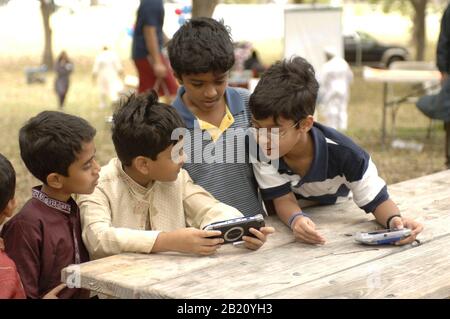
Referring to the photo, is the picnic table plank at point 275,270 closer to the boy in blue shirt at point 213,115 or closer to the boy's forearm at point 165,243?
the boy's forearm at point 165,243

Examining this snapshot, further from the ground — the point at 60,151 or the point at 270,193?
the point at 60,151

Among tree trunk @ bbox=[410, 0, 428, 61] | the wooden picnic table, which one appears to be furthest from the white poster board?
the wooden picnic table

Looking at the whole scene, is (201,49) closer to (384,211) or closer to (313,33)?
(384,211)

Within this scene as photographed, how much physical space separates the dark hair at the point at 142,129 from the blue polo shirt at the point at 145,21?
436 centimetres

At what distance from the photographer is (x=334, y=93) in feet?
34.2

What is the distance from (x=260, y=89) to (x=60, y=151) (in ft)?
2.47

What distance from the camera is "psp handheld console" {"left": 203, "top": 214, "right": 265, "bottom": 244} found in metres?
2.52

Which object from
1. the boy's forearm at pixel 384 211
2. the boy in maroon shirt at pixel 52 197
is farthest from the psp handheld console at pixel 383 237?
the boy in maroon shirt at pixel 52 197

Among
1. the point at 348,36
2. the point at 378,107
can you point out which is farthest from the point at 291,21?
the point at 348,36

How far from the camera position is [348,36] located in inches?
987

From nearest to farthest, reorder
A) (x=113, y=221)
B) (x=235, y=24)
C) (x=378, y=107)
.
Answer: (x=113, y=221) → (x=378, y=107) → (x=235, y=24)

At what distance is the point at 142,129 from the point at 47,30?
18.5m

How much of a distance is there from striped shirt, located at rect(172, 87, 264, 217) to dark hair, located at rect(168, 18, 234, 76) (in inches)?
7.7

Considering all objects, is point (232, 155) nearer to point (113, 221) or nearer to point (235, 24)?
point (113, 221)
